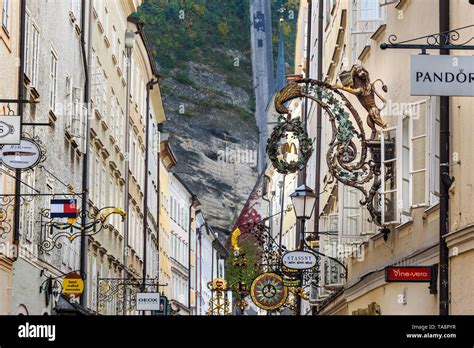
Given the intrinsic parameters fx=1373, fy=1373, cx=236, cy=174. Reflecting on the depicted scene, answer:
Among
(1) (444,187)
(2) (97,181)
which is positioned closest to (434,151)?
(1) (444,187)

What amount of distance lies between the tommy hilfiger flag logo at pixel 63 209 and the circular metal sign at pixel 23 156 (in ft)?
12.0

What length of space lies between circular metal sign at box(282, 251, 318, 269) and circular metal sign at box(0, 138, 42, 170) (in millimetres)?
8250

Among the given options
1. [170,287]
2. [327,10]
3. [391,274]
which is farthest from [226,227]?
[391,274]

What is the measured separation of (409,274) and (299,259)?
929 centimetres

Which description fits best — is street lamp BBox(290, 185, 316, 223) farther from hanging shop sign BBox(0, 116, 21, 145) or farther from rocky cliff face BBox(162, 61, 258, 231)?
rocky cliff face BBox(162, 61, 258, 231)

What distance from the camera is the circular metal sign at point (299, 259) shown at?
25438 mm

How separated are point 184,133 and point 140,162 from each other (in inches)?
3202

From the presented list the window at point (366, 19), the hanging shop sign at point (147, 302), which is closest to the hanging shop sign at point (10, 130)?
the window at point (366, 19)

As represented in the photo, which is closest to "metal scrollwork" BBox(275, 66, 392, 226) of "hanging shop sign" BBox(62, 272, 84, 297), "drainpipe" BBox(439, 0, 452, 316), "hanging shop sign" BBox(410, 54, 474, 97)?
"drainpipe" BBox(439, 0, 452, 316)

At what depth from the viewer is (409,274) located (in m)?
16.3

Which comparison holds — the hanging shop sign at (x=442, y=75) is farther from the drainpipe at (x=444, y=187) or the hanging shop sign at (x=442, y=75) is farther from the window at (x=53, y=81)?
the window at (x=53, y=81)

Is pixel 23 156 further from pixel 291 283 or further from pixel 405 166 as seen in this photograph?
pixel 291 283

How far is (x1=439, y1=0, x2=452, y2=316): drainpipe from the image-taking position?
1596 centimetres
